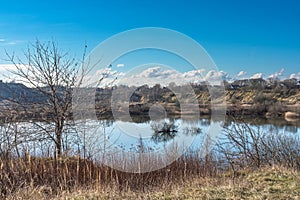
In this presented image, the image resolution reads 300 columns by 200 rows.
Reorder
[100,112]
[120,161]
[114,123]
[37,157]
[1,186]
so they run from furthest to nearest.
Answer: [114,123]
[100,112]
[120,161]
[37,157]
[1,186]

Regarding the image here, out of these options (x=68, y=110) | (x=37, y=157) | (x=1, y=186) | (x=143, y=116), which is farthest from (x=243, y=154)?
(x=143, y=116)

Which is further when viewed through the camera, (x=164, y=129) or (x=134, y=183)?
(x=164, y=129)

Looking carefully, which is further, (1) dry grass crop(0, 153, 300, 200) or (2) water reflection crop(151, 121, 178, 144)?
(2) water reflection crop(151, 121, 178, 144)

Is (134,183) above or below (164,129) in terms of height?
below

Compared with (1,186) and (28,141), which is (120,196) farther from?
(28,141)

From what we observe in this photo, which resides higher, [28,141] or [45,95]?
[45,95]

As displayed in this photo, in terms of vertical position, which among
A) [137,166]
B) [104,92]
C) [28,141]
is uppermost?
[104,92]

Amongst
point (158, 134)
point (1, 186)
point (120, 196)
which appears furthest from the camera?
point (158, 134)

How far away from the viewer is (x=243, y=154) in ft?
28.7

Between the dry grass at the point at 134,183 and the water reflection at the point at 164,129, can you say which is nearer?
the dry grass at the point at 134,183

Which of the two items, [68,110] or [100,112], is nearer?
[68,110]

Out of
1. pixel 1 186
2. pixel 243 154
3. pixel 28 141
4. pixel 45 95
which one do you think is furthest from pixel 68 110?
pixel 243 154

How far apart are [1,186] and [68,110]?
10.1ft

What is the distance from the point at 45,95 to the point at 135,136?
4760 millimetres
